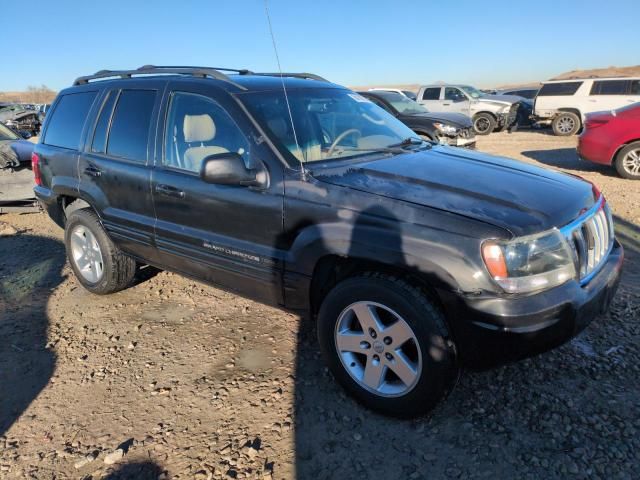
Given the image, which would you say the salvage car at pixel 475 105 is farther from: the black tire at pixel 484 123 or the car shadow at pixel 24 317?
the car shadow at pixel 24 317

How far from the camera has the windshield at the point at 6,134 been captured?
786 cm

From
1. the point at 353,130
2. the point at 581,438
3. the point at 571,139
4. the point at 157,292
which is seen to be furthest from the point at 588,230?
the point at 571,139

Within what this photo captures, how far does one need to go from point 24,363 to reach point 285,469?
2.21m

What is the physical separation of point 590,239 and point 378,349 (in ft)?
4.34

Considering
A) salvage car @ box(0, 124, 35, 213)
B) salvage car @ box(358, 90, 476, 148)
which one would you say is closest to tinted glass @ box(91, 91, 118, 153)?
salvage car @ box(0, 124, 35, 213)

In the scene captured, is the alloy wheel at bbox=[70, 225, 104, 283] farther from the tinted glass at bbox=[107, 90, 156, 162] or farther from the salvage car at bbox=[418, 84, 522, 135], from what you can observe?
the salvage car at bbox=[418, 84, 522, 135]

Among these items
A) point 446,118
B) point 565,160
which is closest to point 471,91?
point 565,160

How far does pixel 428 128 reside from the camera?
9922 millimetres

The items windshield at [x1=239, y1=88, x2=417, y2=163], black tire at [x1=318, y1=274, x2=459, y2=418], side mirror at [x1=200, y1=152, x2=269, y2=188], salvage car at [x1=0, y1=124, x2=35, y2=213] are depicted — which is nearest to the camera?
black tire at [x1=318, y1=274, x2=459, y2=418]

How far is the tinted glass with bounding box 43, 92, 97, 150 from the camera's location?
13.8 ft

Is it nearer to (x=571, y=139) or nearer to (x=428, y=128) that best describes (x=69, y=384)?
(x=428, y=128)

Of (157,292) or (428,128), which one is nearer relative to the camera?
(157,292)

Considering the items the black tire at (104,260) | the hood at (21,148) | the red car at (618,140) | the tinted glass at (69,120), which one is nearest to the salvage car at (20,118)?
the hood at (21,148)

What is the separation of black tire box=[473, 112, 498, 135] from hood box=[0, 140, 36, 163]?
1448cm
